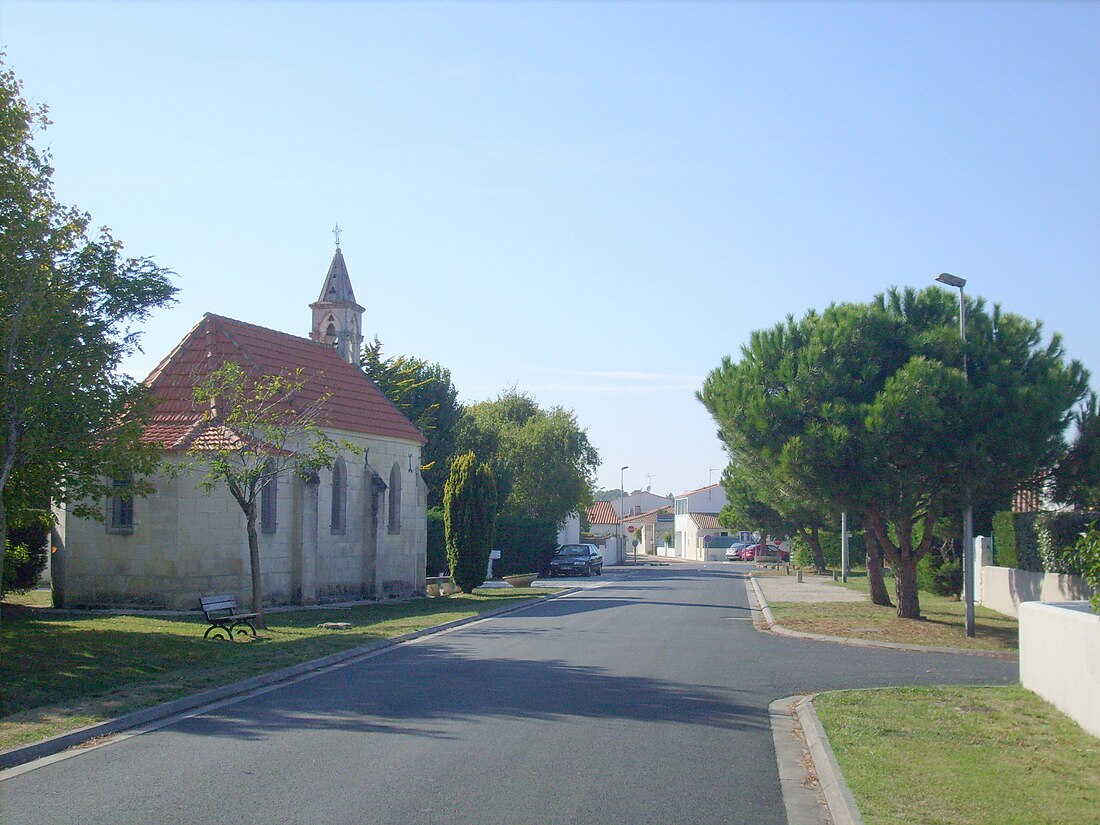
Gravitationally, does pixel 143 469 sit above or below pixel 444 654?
above

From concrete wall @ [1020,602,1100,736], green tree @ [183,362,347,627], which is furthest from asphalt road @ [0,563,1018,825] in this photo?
green tree @ [183,362,347,627]

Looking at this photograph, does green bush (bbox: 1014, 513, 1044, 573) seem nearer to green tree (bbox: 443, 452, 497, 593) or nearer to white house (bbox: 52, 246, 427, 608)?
white house (bbox: 52, 246, 427, 608)

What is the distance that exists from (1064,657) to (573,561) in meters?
40.9

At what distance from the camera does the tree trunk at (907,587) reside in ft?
77.1

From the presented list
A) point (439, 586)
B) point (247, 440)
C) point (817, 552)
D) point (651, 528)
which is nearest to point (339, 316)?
point (439, 586)

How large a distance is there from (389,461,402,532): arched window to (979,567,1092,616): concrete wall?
18015 mm

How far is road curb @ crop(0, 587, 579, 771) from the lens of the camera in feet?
30.0

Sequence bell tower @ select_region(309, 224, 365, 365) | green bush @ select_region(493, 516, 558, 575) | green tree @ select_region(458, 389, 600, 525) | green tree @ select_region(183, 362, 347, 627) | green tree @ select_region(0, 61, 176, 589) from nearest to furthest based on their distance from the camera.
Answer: green tree @ select_region(0, 61, 176, 589) → green tree @ select_region(183, 362, 347, 627) → bell tower @ select_region(309, 224, 365, 365) → green bush @ select_region(493, 516, 558, 575) → green tree @ select_region(458, 389, 600, 525)

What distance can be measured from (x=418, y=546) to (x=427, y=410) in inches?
696

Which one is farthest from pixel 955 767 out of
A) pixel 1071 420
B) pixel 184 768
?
pixel 1071 420

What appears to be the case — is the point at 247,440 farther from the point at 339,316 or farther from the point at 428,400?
the point at 428,400

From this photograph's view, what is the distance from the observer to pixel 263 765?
8.59 m

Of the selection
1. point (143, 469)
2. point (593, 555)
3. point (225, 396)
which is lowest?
point (593, 555)

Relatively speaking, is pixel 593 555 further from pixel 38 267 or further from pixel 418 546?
pixel 38 267
